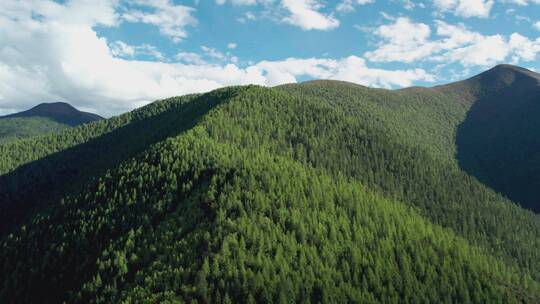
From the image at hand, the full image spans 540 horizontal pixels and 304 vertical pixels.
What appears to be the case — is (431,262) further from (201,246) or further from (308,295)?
(201,246)

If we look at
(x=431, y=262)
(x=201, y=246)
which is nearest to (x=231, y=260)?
(x=201, y=246)

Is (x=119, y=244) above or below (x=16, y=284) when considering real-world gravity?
above

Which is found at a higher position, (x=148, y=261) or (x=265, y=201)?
(x=265, y=201)

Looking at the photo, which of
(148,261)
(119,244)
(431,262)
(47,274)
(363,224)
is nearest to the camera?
(148,261)

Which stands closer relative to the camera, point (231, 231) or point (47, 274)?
point (231, 231)

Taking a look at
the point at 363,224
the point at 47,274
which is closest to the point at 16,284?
the point at 47,274

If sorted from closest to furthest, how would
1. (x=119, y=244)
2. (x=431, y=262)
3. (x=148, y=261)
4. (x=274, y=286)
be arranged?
(x=274, y=286) → (x=148, y=261) → (x=119, y=244) → (x=431, y=262)

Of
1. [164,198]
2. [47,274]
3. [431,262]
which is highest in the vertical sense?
[164,198]

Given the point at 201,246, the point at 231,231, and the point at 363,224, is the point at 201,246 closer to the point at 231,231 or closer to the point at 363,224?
the point at 231,231

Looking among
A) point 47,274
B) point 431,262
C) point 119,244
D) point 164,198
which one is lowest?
point 431,262
